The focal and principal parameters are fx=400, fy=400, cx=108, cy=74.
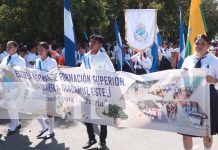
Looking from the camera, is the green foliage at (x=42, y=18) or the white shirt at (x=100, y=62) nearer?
the white shirt at (x=100, y=62)

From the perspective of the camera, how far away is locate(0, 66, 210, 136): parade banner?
4852 mm

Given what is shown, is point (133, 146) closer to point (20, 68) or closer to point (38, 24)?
point (20, 68)

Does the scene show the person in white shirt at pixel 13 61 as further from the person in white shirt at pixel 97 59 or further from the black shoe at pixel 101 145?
the black shoe at pixel 101 145

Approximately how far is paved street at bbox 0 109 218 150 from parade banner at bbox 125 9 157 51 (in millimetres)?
3242

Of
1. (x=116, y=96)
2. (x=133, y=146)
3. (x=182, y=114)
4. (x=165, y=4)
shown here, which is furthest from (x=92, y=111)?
(x=165, y=4)

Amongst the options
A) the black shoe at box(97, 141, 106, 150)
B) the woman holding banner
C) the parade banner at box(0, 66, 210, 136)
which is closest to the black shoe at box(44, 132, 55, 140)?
the parade banner at box(0, 66, 210, 136)

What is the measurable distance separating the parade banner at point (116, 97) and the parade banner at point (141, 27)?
3993mm

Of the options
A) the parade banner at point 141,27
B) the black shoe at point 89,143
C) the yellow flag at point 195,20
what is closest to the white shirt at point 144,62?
the parade banner at point 141,27

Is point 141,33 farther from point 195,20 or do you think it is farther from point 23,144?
point 23,144

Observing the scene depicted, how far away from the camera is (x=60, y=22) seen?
17922 mm

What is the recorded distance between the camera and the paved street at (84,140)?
6.32m

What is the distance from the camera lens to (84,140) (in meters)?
6.73

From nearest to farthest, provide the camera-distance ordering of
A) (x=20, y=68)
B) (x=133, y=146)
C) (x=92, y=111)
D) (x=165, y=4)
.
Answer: (x=92, y=111) → (x=133, y=146) → (x=20, y=68) → (x=165, y=4)

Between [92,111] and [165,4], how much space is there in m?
29.7
